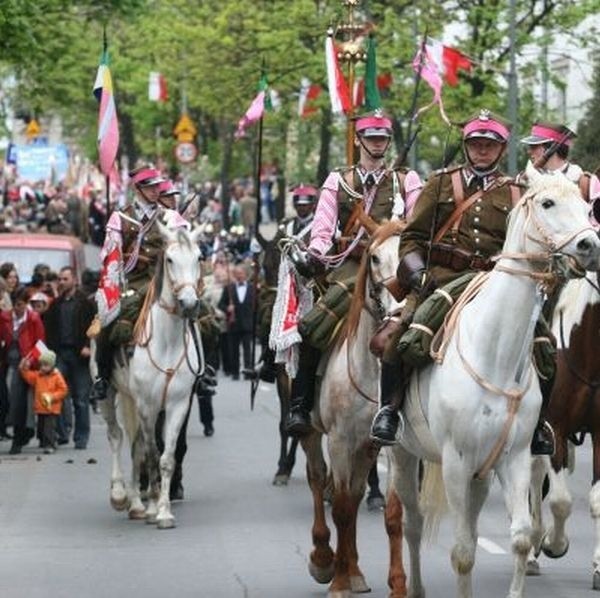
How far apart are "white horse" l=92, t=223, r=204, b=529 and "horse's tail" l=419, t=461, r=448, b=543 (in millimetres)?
4807

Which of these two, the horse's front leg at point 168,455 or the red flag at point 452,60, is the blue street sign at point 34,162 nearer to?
the red flag at point 452,60

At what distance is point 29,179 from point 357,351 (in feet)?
161

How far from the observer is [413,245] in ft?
43.0

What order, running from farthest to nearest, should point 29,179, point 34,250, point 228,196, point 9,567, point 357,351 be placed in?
point 228,196
point 29,179
point 34,250
point 9,567
point 357,351

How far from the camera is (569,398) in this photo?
15.5 meters

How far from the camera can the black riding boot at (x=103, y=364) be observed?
1919cm

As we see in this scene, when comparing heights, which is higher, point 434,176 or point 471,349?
point 434,176

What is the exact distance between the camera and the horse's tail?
1334cm

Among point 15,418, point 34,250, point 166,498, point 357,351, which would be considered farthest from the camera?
point 34,250

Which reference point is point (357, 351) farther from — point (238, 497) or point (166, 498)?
point (238, 497)

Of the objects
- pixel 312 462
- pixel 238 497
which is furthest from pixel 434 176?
pixel 238 497

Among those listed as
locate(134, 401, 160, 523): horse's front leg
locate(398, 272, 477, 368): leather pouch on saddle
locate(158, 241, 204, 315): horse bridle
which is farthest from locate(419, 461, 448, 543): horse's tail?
locate(134, 401, 160, 523): horse's front leg

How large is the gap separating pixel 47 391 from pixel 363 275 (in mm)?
12511

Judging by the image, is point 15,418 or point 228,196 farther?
point 228,196
